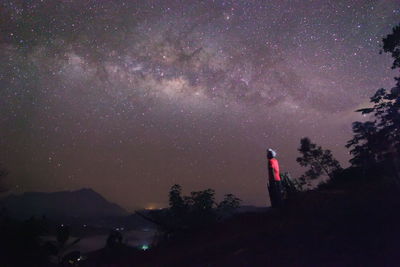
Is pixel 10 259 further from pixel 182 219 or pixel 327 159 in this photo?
pixel 327 159

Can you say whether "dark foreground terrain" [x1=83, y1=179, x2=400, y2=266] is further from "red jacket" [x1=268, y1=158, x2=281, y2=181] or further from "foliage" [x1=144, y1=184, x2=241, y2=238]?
"foliage" [x1=144, y1=184, x2=241, y2=238]

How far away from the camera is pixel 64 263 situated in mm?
18500

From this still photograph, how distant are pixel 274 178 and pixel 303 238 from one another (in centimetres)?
399

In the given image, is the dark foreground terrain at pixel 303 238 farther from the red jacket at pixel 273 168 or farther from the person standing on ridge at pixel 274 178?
the red jacket at pixel 273 168

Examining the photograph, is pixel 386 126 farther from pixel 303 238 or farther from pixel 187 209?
pixel 187 209

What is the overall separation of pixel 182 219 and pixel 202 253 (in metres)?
23.8

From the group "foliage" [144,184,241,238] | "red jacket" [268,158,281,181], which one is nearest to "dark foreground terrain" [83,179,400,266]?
"red jacket" [268,158,281,181]

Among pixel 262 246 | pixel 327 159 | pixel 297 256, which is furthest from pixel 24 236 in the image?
pixel 327 159

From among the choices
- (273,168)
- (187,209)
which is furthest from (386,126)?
(187,209)

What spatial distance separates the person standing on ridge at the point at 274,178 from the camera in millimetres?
13742

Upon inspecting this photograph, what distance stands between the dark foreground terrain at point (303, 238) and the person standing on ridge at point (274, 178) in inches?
33.7

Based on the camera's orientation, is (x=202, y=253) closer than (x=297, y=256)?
No

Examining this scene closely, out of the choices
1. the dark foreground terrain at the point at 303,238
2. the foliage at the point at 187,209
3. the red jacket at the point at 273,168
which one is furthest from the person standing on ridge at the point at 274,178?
the foliage at the point at 187,209

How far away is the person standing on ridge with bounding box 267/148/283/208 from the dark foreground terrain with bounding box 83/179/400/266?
2.81 feet
